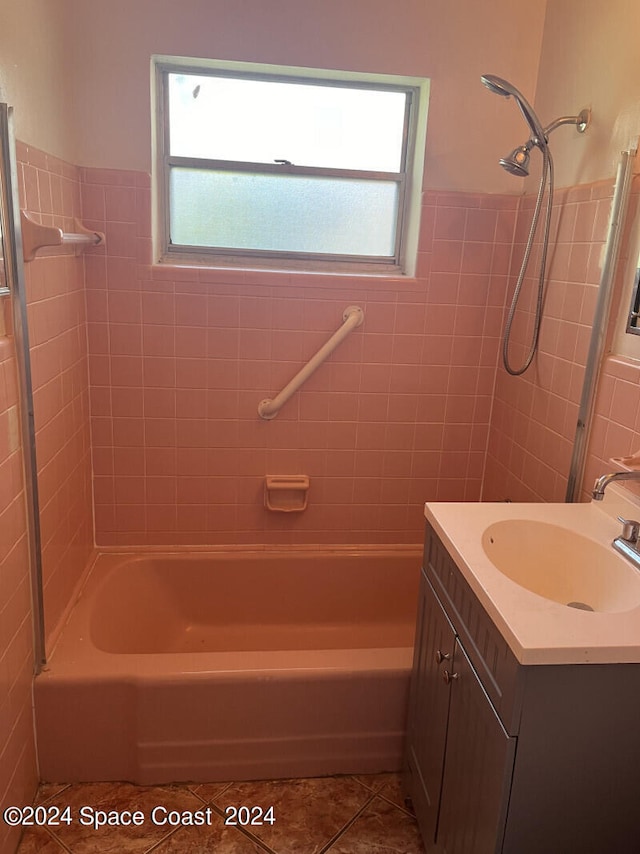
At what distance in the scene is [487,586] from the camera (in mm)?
1242

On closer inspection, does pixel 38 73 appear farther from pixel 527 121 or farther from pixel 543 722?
pixel 543 722

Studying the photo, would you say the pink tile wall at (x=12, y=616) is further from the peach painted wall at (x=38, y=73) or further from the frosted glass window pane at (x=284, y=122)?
the frosted glass window pane at (x=284, y=122)

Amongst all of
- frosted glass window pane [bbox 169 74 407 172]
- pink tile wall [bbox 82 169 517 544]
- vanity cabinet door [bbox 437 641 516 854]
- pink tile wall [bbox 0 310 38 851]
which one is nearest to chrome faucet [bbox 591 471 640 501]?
vanity cabinet door [bbox 437 641 516 854]

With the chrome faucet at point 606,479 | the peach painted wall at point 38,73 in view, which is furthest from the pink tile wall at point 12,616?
the chrome faucet at point 606,479

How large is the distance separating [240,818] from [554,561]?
1.11 m

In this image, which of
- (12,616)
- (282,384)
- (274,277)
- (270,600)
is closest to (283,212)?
(274,277)

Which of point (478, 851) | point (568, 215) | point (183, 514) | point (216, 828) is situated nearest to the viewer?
point (478, 851)

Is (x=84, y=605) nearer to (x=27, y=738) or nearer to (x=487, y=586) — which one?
(x=27, y=738)

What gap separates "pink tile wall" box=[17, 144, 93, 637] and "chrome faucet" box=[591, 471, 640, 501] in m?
1.41

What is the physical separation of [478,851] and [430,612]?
53 cm

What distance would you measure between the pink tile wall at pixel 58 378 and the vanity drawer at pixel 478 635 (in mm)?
1099

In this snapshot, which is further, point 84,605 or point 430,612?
point 84,605

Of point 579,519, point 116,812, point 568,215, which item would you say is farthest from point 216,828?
point 568,215

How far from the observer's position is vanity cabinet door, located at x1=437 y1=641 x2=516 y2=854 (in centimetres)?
114
